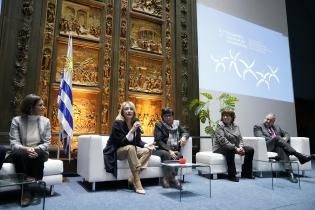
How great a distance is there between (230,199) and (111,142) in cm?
152

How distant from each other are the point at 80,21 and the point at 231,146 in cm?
342

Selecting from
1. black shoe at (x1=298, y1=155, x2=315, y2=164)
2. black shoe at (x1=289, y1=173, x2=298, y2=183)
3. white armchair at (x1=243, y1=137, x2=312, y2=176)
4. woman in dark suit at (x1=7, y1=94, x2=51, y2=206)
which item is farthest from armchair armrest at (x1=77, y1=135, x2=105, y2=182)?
black shoe at (x1=298, y1=155, x2=315, y2=164)

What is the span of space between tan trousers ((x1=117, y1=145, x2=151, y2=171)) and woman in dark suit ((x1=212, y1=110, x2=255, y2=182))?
1382mm

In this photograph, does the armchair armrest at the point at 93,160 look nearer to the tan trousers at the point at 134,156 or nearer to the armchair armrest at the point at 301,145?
the tan trousers at the point at 134,156

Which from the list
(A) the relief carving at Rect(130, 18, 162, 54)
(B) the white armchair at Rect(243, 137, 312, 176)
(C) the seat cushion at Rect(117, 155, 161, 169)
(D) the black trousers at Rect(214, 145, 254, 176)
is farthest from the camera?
(A) the relief carving at Rect(130, 18, 162, 54)

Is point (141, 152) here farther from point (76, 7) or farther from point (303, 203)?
point (76, 7)

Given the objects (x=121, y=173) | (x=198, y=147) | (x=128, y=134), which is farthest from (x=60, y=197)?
(x=198, y=147)

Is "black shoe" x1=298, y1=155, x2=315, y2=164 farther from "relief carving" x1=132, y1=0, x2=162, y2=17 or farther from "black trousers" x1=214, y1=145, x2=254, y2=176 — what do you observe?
"relief carving" x1=132, y1=0, x2=162, y2=17

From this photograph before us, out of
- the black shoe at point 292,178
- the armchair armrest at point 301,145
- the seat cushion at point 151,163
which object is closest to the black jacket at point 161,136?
the seat cushion at point 151,163

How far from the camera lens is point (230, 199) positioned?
2.70 metres

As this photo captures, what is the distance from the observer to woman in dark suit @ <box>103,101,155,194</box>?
3.07m

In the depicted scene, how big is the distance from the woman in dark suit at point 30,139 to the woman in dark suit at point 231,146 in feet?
8.32

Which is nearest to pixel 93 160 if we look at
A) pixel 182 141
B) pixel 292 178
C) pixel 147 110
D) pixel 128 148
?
pixel 128 148

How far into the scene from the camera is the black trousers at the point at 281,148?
14.0 feet
